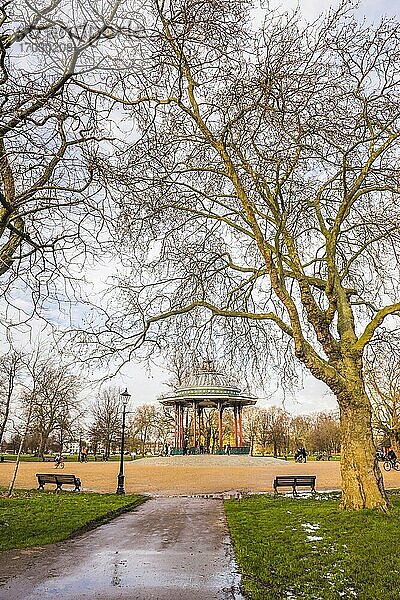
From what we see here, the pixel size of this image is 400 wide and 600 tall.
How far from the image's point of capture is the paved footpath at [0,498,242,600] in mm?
6137

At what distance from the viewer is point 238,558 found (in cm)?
800

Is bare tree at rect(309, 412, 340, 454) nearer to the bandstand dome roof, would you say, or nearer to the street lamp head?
the bandstand dome roof

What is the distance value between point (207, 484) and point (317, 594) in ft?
66.7

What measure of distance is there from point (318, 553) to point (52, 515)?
716 cm

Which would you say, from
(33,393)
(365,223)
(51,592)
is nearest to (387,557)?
(51,592)

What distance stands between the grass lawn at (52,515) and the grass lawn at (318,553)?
3.15 meters

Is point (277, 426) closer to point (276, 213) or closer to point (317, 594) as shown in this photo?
point (276, 213)

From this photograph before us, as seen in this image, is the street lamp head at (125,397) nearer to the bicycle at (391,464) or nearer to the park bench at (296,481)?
the park bench at (296,481)

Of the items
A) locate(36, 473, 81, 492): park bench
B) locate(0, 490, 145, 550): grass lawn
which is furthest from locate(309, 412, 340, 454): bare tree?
locate(0, 490, 145, 550): grass lawn

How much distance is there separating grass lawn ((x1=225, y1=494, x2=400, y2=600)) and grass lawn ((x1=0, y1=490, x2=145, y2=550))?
315 centimetres

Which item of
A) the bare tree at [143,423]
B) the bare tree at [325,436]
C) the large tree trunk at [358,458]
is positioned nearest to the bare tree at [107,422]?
the bare tree at [143,423]

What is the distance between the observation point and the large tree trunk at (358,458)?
12.2 metres

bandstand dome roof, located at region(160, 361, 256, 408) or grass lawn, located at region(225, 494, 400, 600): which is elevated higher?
bandstand dome roof, located at region(160, 361, 256, 408)

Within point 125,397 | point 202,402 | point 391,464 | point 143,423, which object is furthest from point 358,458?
point 143,423
